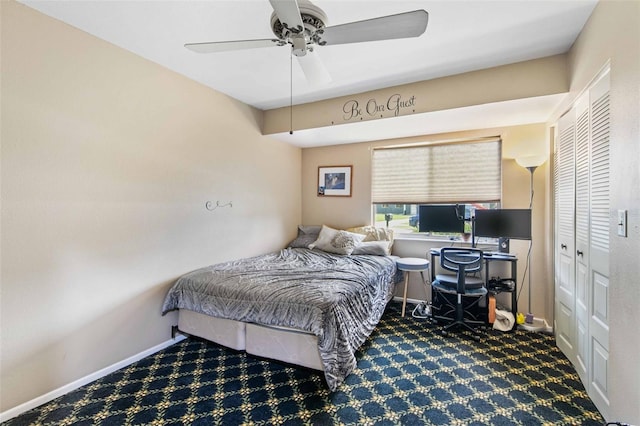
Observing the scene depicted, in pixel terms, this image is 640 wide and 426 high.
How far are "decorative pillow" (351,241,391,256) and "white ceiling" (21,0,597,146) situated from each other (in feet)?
4.91

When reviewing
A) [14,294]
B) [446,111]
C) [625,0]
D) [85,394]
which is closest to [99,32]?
[14,294]

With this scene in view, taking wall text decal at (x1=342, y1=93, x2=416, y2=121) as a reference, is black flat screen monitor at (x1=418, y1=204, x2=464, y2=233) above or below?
below

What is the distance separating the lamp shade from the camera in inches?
115

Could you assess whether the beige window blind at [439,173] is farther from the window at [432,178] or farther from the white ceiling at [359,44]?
the white ceiling at [359,44]

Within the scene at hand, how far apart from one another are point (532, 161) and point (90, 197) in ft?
13.4

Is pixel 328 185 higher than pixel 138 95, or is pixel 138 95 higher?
pixel 138 95

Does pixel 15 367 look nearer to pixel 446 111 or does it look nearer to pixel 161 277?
pixel 161 277

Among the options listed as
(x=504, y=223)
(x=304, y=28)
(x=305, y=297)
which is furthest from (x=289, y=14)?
(x=504, y=223)

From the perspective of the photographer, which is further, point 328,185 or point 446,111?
point 328,185

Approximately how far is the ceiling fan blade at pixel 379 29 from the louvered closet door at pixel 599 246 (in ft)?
4.05

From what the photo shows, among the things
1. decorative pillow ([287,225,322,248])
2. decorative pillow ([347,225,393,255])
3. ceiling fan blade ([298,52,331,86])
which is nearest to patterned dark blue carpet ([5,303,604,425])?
decorative pillow ([347,225,393,255])

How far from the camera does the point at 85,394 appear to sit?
201 cm

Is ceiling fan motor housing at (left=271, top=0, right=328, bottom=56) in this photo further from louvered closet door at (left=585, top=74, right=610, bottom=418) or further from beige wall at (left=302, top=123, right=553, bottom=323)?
beige wall at (left=302, top=123, right=553, bottom=323)

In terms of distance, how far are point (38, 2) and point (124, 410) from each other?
2.69 metres
